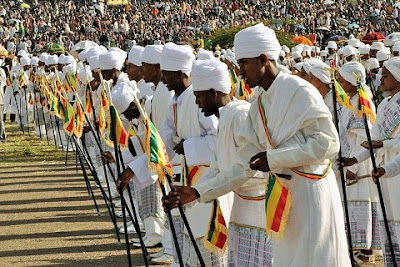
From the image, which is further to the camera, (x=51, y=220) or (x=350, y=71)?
(x=51, y=220)

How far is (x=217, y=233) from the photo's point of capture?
19.0ft

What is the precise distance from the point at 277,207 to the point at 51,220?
696 cm

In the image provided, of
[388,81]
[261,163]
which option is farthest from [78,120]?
[261,163]

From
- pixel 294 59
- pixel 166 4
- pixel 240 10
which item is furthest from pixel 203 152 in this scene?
pixel 166 4

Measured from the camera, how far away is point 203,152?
251 inches

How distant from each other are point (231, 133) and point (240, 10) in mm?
48282

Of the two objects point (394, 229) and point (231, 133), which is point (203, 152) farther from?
point (394, 229)

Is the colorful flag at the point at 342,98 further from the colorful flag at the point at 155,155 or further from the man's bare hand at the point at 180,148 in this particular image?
the colorful flag at the point at 155,155

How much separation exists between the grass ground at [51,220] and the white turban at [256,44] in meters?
4.08

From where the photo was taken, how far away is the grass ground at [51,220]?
930 centimetres

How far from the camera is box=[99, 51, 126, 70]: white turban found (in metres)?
9.74

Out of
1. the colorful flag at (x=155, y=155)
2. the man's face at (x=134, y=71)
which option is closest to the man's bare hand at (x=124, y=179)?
the colorful flag at (x=155, y=155)

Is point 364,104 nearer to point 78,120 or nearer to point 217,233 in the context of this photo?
point 217,233

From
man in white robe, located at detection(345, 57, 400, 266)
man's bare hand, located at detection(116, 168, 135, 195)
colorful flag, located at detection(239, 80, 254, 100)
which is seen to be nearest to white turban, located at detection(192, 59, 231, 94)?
man's bare hand, located at detection(116, 168, 135, 195)
